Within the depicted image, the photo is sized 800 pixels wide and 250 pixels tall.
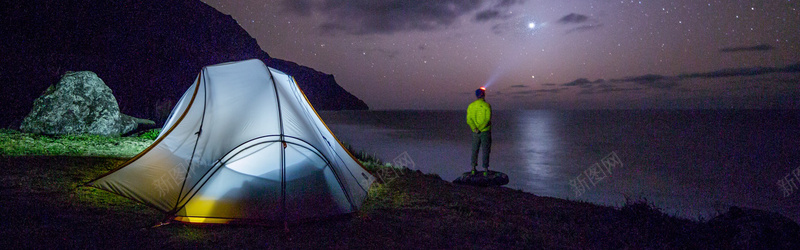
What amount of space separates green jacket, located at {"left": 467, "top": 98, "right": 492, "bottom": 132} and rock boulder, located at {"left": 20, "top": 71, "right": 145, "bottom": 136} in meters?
13.4

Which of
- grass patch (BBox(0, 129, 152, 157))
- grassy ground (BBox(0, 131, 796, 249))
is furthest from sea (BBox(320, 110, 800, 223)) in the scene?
grass patch (BBox(0, 129, 152, 157))

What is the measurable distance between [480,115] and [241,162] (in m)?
5.79

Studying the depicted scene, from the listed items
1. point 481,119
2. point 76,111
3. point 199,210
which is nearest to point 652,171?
point 481,119

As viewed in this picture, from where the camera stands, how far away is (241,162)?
18.0ft

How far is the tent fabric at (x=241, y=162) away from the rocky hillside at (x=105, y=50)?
12654 millimetres

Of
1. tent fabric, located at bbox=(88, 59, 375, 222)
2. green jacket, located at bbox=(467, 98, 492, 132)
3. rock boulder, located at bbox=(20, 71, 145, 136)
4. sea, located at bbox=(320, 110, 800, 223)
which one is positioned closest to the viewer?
tent fabric, located at bbox=(88, 59, 375, 222)

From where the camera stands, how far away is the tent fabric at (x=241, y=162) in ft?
17.1

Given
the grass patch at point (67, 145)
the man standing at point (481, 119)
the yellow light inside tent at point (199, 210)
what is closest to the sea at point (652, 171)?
the man standing at point (481, 119)

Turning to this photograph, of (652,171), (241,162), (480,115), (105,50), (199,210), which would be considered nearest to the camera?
(199,210)

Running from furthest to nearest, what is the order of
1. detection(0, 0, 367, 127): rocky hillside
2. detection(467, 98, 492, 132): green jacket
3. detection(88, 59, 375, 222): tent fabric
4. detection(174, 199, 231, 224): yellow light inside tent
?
detection(0, 0, 367, 127): rocky hillside, detection(467, 98, 492, 132): green jacket, detection(88, 59, 375, 222): tent fabric, detection(174, 199, 231, 224): yellow light inside tent

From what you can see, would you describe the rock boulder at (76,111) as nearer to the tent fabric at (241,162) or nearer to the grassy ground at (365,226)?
the grassy ground at (365,226)

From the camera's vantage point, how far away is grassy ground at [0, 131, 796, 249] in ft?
14.6

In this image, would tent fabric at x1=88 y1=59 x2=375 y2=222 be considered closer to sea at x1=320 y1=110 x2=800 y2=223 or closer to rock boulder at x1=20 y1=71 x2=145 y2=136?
sea at x1=320 y1=110 x2=800 y2=223

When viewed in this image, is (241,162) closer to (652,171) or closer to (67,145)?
(67,145)
